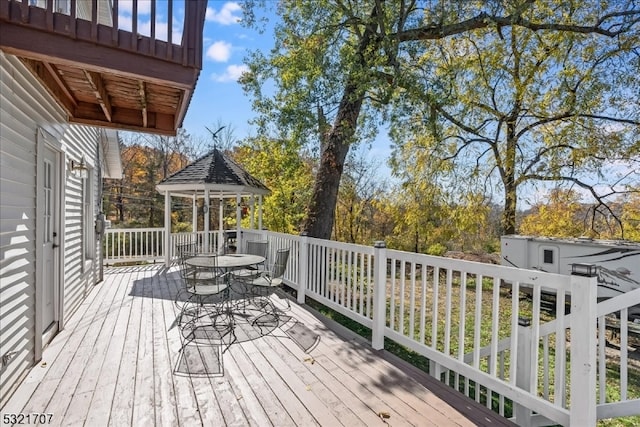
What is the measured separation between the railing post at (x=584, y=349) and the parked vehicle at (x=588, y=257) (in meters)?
7.20

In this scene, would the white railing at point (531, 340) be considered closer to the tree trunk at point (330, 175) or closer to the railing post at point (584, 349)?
the railing post at point (584, 349)

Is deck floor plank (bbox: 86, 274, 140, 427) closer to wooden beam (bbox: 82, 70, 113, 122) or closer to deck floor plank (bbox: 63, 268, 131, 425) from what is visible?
deck floor plank (bbox: 63, 268, 131, 425)

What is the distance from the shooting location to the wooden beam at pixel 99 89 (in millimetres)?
3112

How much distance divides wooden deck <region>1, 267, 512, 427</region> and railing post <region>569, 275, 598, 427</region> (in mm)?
603

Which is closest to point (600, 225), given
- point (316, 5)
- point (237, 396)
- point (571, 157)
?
point (571, 157)

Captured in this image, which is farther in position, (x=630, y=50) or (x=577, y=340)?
(x=630, y=50)

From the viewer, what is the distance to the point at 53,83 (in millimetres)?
3635

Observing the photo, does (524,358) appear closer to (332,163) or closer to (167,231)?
(332,163)

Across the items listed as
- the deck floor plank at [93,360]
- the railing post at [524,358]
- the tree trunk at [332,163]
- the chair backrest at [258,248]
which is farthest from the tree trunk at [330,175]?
the railing post at [524,358]

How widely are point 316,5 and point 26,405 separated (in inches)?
316

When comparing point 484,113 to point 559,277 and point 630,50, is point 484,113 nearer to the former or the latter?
point 630,50

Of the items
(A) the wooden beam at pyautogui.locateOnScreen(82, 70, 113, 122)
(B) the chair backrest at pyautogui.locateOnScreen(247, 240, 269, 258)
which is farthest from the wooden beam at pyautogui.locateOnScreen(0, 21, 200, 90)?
(B) the chair backrest at pyautogui.locateOnScreen(247, 240, 269, 258)

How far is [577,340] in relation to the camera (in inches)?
84.0

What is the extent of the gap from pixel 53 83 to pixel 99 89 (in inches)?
27.0
